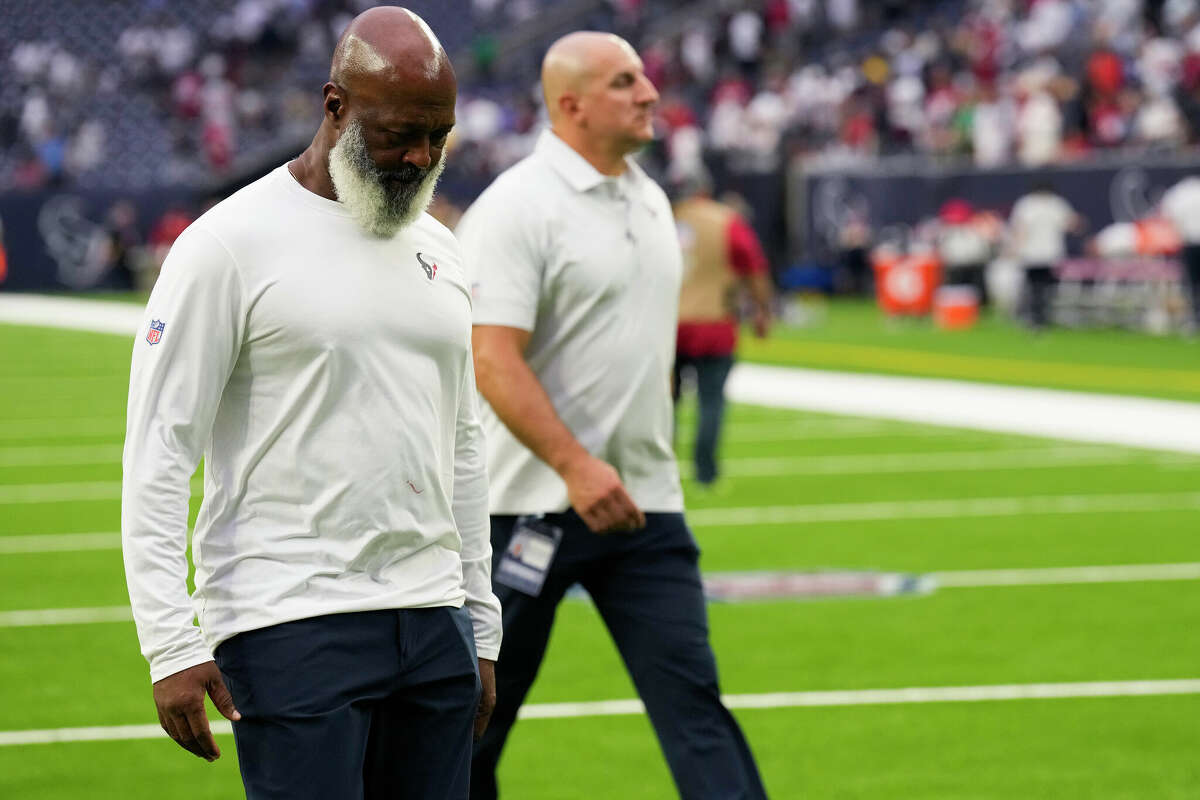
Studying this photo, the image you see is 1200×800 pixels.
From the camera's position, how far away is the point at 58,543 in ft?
36.7

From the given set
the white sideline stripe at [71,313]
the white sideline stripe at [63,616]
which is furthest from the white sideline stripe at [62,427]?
the white sideline stripe at [71,313]

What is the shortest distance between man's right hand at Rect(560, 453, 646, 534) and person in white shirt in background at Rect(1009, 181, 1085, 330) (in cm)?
2309

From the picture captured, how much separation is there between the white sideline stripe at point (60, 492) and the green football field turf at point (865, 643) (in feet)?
0.10

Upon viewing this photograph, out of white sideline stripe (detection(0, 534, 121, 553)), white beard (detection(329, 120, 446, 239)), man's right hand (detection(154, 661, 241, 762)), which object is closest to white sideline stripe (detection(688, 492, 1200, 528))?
white sideline stripe (detection(0, 534, 121, 553))

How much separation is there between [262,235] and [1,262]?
3779 cm

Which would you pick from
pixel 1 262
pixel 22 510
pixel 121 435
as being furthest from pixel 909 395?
pixel 1 262

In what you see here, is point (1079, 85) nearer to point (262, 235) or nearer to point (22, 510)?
point (22, 510)

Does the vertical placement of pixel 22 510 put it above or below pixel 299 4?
below

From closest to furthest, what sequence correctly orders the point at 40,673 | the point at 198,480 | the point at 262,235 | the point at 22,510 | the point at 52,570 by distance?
1. the point at 262,235
2. the point at 40,673
3. the point at 52,570
4. the point at 22,510
5. the point at 198,480

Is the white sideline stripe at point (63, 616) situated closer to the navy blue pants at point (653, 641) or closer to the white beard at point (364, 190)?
the navy blue pants at point (653, 641)

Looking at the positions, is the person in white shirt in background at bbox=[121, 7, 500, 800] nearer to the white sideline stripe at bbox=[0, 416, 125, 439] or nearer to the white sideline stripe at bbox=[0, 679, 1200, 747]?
the white sideline stripe at bbox=[0, 679, 1200, 747]

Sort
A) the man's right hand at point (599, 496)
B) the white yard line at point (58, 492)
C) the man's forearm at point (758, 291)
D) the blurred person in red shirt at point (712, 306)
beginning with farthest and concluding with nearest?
the white yard line at point (58, 492)
the man's forearm at point (758, 291)
the blurred person in red shirt at point (712, 306)
the man's right hand at point (599, 496)

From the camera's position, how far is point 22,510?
40.9 ft

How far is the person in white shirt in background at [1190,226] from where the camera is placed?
2544cm
